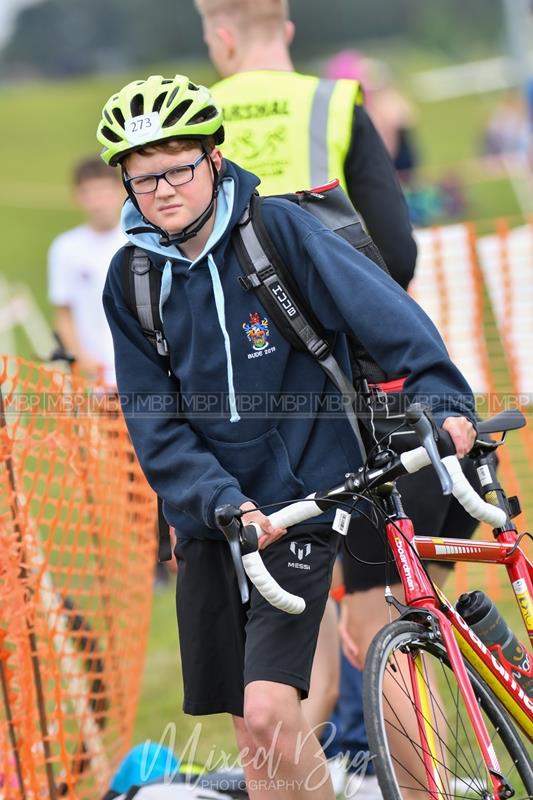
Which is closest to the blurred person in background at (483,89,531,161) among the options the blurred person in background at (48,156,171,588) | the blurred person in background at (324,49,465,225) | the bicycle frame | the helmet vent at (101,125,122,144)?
the blurred person in background at (324,49,465,225)

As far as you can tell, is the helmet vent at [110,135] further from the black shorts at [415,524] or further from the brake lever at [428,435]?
the black shorts at [415,524]

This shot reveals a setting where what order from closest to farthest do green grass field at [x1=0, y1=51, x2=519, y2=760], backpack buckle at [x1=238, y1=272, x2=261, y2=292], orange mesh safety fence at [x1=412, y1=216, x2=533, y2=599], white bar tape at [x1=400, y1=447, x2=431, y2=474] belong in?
1. white bar tape at [x1=400, y1=447, x2=431, y2=474]
2. backpack buckle at [x1=238, y1=272, x2=261, y2=292]
3. green grass field at [x1=0, y1=51, x2=519, y2=760]
4. orange mesh safety fence at [x1=412, y1=216, x2=533, y2=599]

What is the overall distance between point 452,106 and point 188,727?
3015 cm

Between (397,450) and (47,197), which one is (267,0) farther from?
(47,197)

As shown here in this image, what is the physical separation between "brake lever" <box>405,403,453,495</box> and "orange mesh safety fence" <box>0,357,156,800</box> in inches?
58.8

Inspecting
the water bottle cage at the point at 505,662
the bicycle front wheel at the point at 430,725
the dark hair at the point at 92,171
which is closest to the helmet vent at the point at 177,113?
the bicycle front wheel at the point at 430,725

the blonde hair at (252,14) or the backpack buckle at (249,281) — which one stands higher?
the blonde hair at (252,14)

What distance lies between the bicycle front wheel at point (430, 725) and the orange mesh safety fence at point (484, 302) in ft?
16.3

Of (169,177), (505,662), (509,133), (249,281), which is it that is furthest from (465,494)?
(509,133)

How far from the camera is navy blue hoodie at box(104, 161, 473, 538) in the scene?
3434 mm

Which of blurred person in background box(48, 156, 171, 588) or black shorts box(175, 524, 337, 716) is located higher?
blurred person in background box(48, 156, 171, 588)

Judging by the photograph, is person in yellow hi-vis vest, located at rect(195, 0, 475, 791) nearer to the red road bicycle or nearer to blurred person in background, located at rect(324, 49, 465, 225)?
the red road bicycle

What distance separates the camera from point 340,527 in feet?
11.2

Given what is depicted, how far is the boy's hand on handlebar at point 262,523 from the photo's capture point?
326 cm
